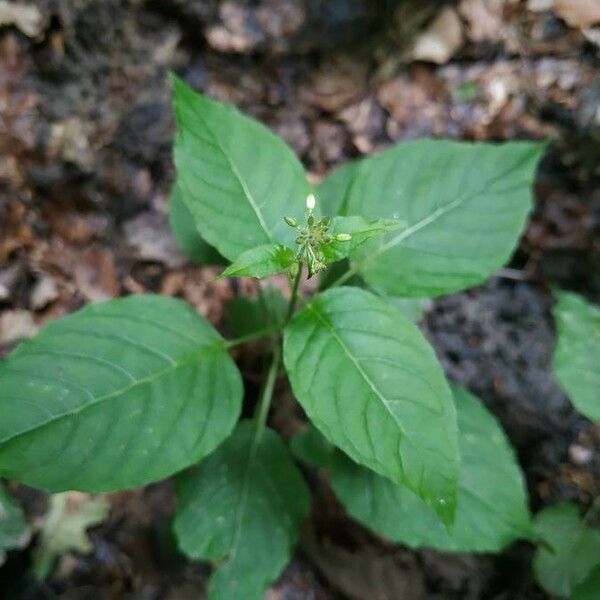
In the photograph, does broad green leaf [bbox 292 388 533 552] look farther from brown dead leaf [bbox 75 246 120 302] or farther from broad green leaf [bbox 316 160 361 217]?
brown dead leaf [bbox 75 246 120 302]

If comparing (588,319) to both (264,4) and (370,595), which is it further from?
(264,4)

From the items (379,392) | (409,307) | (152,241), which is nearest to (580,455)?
(409,307)

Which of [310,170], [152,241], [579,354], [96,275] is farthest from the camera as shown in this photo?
[310,170]

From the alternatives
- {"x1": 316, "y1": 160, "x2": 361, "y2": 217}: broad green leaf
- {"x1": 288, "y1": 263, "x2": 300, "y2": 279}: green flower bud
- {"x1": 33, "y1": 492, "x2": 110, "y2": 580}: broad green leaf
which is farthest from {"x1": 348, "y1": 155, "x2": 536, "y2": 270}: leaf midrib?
{"x1": 33, "y1": 492, "x2": 110, "y2": 580}: broad green leaf

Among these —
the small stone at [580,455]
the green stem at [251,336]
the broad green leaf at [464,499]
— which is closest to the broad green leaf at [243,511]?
the broad green leaf at [464,499]

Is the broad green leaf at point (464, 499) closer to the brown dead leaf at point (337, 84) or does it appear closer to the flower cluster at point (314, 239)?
the flower cluster at point (314, 239)

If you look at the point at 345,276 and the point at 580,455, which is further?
the point at 580,455

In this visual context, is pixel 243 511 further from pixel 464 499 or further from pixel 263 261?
pixel 263 261
